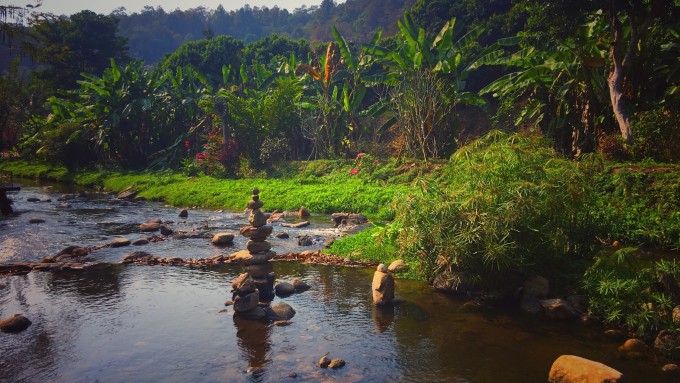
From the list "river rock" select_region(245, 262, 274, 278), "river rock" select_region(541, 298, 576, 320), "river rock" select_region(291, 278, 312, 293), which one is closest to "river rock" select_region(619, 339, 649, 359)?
"river rock" select_region(541, 298, 576, 320)

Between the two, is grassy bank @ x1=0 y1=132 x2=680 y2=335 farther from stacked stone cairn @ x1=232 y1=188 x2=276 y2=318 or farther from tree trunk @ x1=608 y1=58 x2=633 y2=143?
tree trunk @ x1=608 y1=58 x2=633 y2=143

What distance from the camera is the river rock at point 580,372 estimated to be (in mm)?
6977

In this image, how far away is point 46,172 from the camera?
36.4 meters

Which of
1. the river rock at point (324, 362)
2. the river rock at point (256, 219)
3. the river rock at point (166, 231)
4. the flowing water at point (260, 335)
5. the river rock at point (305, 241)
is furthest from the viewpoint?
the river rock at point (166, 231)

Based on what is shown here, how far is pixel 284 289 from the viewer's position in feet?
37.7

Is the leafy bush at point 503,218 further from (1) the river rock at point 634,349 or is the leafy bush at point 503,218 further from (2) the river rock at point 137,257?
(2) the river rock at point 137,257

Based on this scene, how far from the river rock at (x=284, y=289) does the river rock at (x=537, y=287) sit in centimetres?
474

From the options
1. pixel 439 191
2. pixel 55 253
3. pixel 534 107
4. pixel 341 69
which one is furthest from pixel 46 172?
pixel 439 191

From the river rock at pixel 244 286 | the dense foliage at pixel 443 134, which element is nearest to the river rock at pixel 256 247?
the river rock at pixel 244 286

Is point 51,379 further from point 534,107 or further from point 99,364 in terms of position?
point 534,107

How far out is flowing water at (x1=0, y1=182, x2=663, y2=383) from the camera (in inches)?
312

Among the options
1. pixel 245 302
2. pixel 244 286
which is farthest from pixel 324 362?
pixel 244 286

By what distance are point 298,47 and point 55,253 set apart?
36.2m

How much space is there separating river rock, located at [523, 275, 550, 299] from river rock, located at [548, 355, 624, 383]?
275cm
